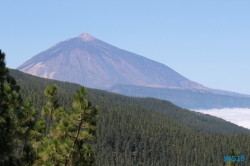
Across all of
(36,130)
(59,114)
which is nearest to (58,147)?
(36,130)

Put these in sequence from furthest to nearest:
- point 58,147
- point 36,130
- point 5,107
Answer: point 36,130 → point 5,107 → point 58,147

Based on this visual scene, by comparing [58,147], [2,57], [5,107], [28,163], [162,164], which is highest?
[2,57]

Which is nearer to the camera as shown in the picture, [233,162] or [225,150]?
[233,162]

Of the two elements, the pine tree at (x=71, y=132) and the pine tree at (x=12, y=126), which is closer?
the pine tree at (x=71, y=132)

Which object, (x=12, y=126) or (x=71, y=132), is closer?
(x=71, y=132)

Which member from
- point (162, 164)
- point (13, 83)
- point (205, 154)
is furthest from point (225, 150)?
point (13, 83)

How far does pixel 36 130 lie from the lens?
85.7ft

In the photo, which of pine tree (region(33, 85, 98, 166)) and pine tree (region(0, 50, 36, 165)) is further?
pine tree (region(0, 50, 36, 165))

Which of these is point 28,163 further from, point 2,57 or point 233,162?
point 233,162

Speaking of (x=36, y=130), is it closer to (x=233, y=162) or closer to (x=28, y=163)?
(x=28, y=163)

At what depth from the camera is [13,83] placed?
32.0 m

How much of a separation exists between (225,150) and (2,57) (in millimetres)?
176663

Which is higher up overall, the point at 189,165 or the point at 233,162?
the point at 233,162

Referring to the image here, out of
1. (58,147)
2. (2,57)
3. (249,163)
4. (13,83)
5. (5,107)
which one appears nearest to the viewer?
(58,147)
